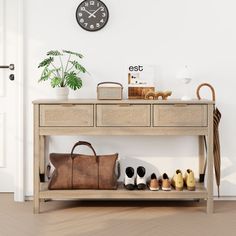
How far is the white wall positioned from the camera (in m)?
4.05

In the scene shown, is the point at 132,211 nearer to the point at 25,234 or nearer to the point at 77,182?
the point at 77,182

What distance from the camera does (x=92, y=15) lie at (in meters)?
4.04

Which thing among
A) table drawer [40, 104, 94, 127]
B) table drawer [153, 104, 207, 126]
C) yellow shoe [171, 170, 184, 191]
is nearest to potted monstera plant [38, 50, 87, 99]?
table drawer [40, 104, 94, 127]

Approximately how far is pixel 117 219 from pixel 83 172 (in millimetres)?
475

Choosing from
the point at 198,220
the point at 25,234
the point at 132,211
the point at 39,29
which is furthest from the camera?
the point at 39,29

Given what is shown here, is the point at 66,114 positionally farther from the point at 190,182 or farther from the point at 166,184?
the point at 190,182

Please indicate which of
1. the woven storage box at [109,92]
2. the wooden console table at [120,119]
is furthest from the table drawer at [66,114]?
the woven storage box at [109,92]

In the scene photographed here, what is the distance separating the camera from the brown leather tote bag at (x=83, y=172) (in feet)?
12.1

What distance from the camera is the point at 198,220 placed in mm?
3477

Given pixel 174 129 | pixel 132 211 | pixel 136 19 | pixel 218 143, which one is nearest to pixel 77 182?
pixel 132 211

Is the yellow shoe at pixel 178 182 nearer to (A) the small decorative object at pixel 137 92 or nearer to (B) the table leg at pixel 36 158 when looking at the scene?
(A) the small decorative object at pixel 137 92

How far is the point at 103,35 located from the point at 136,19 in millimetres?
315

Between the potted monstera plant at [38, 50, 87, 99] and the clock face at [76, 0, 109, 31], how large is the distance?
0.29 metres

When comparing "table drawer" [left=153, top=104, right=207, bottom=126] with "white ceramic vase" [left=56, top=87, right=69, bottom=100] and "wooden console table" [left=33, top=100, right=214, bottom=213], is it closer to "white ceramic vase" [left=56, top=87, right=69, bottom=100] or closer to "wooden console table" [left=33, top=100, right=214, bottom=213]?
"wooden console table" [left=33, top=100, right=214, bottom=213]
